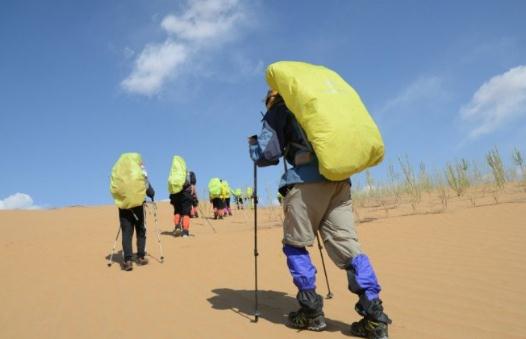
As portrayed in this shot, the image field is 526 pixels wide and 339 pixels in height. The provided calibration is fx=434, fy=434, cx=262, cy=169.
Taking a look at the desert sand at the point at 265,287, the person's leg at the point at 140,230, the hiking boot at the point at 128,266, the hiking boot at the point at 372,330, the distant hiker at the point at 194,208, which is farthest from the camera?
the distant hiker at the point at 194,208

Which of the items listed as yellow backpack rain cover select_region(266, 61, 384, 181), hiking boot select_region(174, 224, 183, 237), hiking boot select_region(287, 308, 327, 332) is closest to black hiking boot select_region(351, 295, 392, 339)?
hiking boot select_region(287, 308, 327, 332)

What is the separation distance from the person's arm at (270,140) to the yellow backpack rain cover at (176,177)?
6.41 m

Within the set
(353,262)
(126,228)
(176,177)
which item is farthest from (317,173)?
(176,177)

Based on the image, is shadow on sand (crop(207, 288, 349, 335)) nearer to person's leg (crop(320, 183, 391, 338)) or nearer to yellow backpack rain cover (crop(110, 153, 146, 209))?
person's leg (crop(320, 183, 391, 338))

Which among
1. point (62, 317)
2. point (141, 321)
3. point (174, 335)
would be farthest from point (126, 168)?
point (174, 335)

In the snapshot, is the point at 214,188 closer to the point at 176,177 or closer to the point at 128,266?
the point at 176,177

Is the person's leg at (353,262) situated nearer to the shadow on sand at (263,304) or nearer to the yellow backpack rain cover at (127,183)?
the shadow on sand at (263,304)

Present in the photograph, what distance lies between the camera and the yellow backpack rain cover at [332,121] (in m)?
2.97

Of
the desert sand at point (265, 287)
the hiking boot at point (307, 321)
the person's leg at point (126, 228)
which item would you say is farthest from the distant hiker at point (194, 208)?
the hiking boot at point (307, 321)

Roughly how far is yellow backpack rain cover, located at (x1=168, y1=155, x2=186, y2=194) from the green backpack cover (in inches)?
250

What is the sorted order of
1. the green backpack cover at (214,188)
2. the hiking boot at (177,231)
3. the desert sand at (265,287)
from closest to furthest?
the desert sand at (265,287), the hiking boot at (177,231), the green backpack cover at (214,188)

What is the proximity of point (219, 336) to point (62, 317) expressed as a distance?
1.77 m

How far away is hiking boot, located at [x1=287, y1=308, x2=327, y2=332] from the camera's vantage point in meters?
3.24

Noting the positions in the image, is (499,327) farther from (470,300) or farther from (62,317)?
(62,317)
